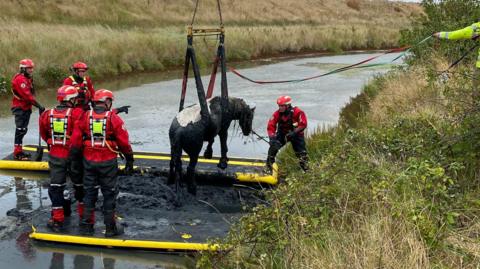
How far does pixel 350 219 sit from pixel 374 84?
38.0 ft

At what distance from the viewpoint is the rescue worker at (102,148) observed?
6426 mm

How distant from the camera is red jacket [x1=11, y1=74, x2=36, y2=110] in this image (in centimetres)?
937

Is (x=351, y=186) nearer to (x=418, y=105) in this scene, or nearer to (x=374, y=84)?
(x=418, y=105)

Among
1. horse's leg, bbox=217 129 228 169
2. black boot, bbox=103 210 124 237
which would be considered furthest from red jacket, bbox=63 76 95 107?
black boot, bbox=103 210 124 237

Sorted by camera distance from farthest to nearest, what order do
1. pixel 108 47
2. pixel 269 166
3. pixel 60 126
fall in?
1. pixel 108 47
2. pixel 269 166
3. pixel 60 126

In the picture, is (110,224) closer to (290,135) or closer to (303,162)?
(303,162)

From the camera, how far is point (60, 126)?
674cm

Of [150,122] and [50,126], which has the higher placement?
[50,126]

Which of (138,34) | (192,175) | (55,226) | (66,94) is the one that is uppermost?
(138,34)

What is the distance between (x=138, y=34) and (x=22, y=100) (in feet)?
51.1

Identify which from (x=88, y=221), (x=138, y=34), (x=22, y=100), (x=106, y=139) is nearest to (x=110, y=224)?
(x=88, y=221)

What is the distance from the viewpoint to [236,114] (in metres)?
8.65

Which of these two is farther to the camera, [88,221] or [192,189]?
[192,189]

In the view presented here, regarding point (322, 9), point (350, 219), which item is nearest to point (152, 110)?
point (350, 219)
